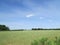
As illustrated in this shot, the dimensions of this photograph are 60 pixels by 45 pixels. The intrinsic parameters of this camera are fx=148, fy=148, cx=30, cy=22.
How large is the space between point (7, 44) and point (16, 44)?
93 cm

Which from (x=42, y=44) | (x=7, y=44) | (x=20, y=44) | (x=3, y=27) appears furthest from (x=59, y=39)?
(x=3, y=27)

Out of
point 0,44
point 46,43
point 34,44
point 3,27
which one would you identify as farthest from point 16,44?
point 3,27

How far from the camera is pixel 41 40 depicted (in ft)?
28.2

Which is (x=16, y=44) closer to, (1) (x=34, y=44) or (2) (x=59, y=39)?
(1) (x=34, y=44)

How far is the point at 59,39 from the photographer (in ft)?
26.9

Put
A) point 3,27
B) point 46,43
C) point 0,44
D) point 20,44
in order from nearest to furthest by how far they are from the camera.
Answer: point 46,43 → point 20,44 → point 0,44 → point 3,27

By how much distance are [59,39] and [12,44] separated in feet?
16.9

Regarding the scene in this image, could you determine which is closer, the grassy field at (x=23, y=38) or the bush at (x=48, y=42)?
the bush at (x=48, y=42)

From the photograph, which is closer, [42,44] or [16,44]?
[42,44]

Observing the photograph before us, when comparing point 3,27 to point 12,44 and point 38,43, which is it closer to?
point 12,44

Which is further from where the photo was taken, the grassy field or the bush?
the grassy field

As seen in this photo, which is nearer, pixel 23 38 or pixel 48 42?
pixel 48 42

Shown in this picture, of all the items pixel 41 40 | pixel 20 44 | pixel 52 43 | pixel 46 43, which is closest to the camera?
pixel 52 43

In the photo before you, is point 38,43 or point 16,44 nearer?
Answer: point 38,43
